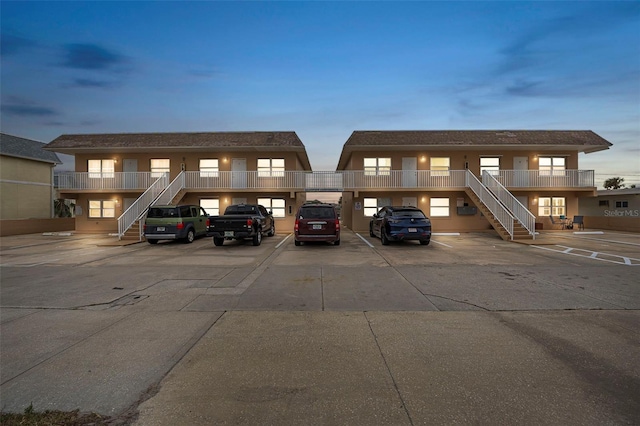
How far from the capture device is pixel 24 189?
2552cm

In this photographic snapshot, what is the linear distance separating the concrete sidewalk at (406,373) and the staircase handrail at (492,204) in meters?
12.7

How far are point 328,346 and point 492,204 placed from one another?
56.5 feet

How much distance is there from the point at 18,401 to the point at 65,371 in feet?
1.81

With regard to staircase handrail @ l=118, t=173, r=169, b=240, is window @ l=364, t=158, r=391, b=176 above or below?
above

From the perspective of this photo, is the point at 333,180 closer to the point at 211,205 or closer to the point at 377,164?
the point at 377,164

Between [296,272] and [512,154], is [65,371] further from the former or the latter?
[512,154]

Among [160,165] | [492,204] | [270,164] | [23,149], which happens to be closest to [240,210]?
[270,164]

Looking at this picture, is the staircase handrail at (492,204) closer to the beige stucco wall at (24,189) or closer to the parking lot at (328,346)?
the parking lot at (328,346)

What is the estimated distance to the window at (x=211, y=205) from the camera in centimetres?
2323

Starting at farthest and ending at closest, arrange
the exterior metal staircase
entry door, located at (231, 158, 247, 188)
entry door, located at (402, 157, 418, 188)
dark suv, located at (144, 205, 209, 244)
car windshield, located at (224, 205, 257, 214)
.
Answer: entry door, located at (231, 158, 247, 188)
entry door, located at (402, 157, 418, 188)
the exterior metal staircase
car windshield, located at (224, 205, 257, 214)
dark suv, located at (144, 205, 209, 244)

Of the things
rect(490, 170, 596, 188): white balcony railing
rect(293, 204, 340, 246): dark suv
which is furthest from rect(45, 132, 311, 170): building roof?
rect(490, 170, 596, 188): white balcony railing

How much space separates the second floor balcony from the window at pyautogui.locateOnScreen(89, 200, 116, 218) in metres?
1.67

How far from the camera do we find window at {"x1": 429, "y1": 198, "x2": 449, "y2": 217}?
74.3ft

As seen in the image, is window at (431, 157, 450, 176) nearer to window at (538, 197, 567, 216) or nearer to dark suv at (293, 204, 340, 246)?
window at (538, 197, 567, 216)
